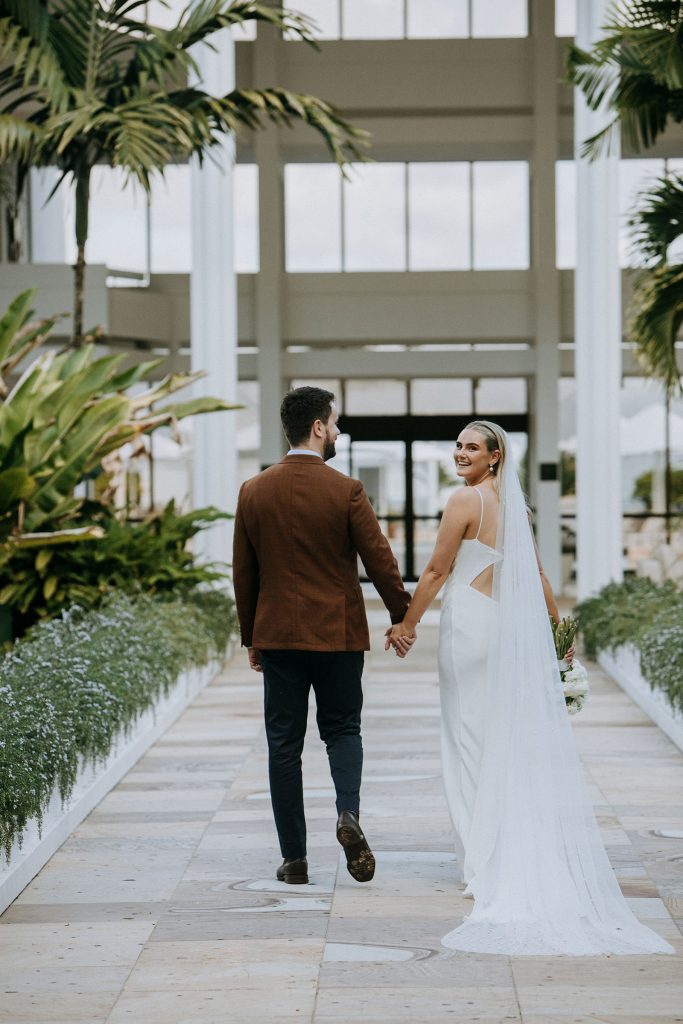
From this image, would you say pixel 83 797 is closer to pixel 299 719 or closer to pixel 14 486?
pixel 299 719

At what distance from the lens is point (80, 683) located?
21.6 ft

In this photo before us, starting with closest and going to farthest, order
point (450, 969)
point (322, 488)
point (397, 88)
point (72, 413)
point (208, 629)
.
A: 1. point (450, 969)
2. point (322, 488)
3. point (72, 413)
4. point (208, 629)
5. point (397, 88)

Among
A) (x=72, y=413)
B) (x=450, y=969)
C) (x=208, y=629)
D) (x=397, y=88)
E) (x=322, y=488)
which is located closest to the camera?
(x=450, y=969)

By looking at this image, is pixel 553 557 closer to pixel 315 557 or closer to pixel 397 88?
pixel 397 88

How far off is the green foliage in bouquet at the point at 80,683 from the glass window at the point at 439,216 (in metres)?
12.2

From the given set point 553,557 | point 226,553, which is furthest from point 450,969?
point 553,557

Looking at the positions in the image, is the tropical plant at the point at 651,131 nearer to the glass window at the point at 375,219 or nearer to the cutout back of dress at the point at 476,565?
the cutout back of dress at the point at 476,565

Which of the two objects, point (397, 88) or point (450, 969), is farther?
point (397, 88)

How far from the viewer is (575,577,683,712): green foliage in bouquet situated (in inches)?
320

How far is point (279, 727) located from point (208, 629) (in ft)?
20.4

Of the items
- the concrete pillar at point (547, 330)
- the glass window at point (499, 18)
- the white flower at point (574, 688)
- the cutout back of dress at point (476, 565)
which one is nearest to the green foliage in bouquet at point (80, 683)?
the cutout back of dress at point (476, 565)

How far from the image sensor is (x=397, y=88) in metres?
19.9

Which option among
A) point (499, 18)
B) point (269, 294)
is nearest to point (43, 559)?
point (269, 294)

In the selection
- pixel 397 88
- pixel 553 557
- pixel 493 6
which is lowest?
pixel 553 557
